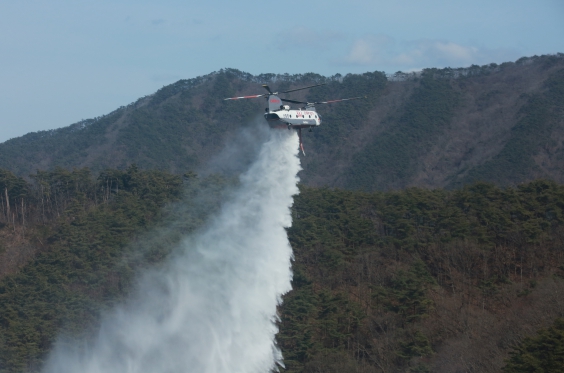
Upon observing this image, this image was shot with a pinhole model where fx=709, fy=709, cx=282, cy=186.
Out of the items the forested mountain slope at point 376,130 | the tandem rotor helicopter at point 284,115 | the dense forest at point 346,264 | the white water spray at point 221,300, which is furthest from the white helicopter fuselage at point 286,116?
the forested mountain slope at point 376,130

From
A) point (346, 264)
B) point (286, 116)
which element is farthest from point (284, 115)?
point (346, 264)

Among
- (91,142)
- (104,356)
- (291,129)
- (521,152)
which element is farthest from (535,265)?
(91,142)

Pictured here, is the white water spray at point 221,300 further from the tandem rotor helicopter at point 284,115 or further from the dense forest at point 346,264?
the dense forest at point 346,264

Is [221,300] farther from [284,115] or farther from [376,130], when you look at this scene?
[376,130]

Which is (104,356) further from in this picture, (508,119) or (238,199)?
(508,119)

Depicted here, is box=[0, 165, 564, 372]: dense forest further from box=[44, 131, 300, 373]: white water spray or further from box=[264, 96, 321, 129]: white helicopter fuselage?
box=[264, 96, 321, 129]: white helicopter fuselage

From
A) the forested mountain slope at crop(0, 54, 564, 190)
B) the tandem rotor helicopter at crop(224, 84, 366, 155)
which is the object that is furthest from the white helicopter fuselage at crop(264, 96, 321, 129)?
the forested mountain slope at crop(0, 54, 564, 190)
